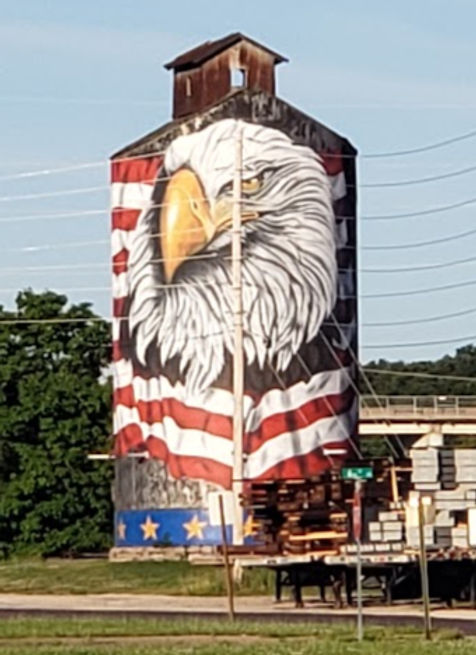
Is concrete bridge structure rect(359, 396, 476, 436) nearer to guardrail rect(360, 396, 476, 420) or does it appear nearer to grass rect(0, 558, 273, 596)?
guardrail rect(360, 396, 476, 420)

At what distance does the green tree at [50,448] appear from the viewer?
86.1 m

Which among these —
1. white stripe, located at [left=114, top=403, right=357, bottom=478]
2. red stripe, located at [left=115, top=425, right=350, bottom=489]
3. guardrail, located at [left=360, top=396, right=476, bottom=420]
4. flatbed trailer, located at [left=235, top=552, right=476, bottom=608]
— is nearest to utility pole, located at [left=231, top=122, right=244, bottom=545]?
white stripe, located at [left=114, top=403, right=357, bottom=478]

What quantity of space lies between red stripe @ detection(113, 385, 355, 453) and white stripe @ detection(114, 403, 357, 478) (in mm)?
166

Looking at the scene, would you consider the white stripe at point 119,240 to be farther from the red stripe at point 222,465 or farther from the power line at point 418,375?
the power line at point 418,375

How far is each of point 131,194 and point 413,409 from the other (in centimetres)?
3249

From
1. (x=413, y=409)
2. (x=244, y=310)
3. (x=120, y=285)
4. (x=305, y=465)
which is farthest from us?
(x=413, y=409)

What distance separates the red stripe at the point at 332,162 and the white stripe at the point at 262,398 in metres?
6.86

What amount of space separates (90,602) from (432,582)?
10.8 metres

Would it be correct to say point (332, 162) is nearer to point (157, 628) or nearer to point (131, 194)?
point (131, 194)

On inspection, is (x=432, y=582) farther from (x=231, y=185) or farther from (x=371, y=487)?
(x=231, y=185)

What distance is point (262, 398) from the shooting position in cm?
7325

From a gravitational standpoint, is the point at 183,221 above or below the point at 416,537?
above

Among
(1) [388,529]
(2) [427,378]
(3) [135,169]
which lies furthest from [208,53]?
(2) [427,378]

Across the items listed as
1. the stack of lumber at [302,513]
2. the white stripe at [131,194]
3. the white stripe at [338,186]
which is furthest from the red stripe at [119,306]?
the stack of lumber at [302,513]
